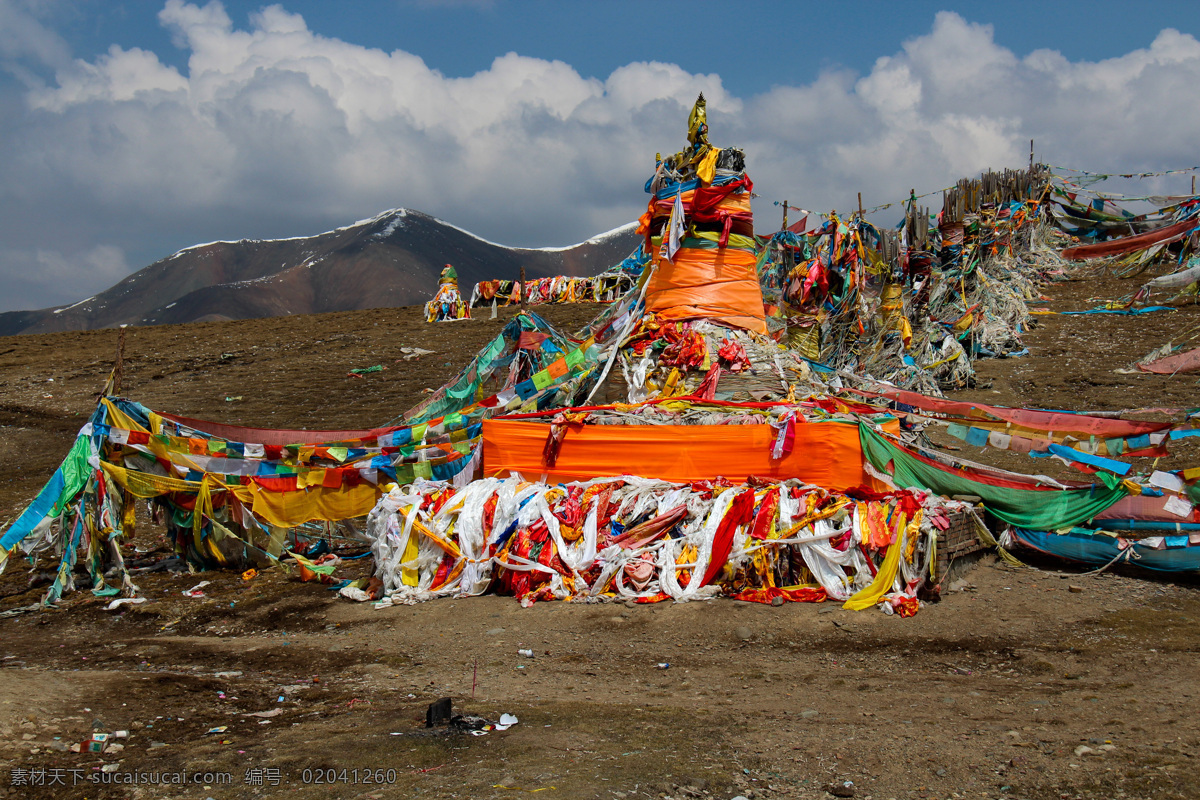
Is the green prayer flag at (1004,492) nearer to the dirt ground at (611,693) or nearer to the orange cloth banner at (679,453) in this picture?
the orange cloth banner at (679,453)

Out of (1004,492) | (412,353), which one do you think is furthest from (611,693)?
(412,353)

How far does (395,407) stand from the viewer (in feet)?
52.9

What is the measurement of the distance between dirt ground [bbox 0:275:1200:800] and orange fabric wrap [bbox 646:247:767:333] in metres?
4.58

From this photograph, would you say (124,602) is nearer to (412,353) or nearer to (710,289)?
(710,289)

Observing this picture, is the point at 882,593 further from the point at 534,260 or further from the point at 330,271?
the point at 330,271

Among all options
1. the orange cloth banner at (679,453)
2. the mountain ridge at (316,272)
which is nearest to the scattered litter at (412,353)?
the orange cloth banner at (679,453)

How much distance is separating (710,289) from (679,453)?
126 inches

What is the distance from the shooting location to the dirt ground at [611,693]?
3.98 m

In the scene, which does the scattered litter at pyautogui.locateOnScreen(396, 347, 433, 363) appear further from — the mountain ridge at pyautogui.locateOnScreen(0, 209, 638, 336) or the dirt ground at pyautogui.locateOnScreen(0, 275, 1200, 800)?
the mountain ridge at pyautogui.locateOnScreen(0, 209, 638, 336)

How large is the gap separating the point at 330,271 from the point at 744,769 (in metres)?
56.8

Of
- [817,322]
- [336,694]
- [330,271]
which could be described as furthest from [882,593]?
[330,271]

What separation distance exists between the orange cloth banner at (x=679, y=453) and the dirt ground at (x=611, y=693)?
5.09ft

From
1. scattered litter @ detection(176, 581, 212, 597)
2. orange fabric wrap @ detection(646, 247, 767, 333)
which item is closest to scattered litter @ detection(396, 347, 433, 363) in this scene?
orange fabric wrap @ detection(646, 247, 767, 333)

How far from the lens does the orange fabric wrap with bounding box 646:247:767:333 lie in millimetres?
10805
